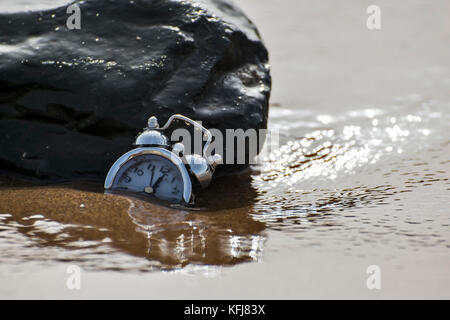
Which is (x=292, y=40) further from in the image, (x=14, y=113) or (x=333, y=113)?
(x=14, y=113)

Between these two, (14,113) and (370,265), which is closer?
(370,265)

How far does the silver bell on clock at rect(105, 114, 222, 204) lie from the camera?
352 cm

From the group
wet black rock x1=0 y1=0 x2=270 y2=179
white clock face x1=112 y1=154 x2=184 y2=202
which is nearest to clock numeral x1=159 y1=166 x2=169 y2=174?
white clock face x1=112 y1=154 x2=184 y2=202

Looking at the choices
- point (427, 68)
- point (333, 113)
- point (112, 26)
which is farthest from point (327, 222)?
point (427, 68)

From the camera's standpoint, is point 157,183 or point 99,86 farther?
point 99,86

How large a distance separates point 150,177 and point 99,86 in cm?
68

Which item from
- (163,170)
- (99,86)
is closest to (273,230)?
(163,170)

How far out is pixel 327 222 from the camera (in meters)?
3.31

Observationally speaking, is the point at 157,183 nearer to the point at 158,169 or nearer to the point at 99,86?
the point at 158,169

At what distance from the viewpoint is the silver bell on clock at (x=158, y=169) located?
11.6 ft

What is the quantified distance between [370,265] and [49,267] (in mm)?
1339

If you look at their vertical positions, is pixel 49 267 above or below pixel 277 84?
below

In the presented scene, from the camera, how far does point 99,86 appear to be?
3.86 metres

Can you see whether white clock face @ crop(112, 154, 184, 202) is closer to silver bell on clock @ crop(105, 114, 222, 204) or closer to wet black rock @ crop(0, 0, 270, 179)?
silver bell on clock @ crop(105, 114, 222, 204)
